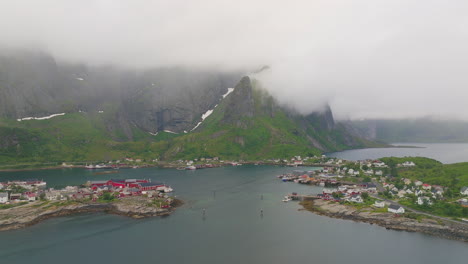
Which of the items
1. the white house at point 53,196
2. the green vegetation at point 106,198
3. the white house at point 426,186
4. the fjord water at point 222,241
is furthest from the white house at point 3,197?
the white house at point 426,186

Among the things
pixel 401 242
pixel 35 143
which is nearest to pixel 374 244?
pixel 401 242

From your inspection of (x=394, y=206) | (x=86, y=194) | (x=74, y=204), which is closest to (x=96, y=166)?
(x=86, y=194)

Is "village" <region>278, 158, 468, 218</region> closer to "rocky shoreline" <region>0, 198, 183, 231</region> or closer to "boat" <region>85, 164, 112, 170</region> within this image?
"rocky shoreline" <region>0, 198, 183, 231</region>

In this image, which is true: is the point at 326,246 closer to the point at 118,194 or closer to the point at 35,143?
the point at 118,194

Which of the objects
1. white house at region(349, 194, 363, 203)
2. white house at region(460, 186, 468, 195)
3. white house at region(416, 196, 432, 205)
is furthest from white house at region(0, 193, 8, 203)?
white house at region(460, 186, 468, 195)

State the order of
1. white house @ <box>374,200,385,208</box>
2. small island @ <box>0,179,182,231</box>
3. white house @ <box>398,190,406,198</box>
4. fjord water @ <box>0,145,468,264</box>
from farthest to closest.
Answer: white house @ <box>398,190,406,198</box>, white house @ <box>374,200,385,208</box>, small island @ <box>0,179,182,231</box>, fjord water @ <box>0,145,468,264</box>

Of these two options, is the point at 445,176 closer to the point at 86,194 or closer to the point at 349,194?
the point at 349,194
